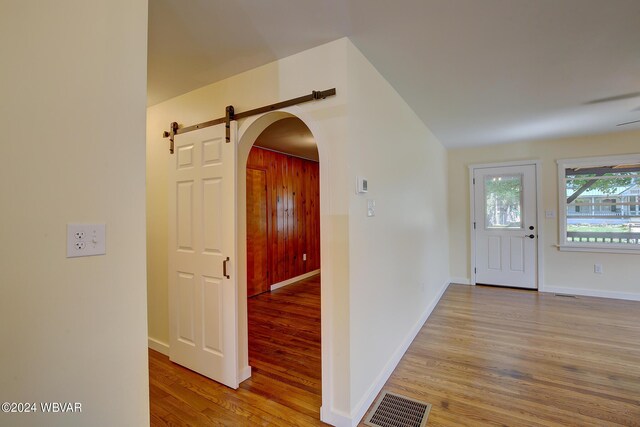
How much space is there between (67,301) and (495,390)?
2579 millimetres

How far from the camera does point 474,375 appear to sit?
2297mm

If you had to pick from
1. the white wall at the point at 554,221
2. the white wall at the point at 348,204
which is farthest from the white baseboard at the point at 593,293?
the white wall at the point at 348,204

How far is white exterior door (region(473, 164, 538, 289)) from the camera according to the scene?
15.3ft

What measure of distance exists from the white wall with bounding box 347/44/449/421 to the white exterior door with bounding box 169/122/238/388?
912 mm

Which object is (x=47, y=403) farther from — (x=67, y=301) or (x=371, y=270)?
(x=371, y=270)

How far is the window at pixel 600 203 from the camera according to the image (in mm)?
4086

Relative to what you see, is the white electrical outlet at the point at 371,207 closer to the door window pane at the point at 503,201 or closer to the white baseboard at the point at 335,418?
the white baseboard at the point at 335,418

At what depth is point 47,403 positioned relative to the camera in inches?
36.4

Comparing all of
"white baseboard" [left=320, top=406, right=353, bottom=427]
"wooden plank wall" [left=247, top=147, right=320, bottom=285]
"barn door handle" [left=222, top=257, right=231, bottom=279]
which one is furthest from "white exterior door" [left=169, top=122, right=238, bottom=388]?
"wooden plank wall" [left=247, top=147, right=320, bottom=285]

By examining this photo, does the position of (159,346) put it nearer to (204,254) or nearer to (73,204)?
(204,254)

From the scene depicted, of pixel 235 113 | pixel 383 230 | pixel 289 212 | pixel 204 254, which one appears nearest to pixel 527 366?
pixel 383 230

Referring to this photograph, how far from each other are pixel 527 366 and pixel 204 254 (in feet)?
9.14

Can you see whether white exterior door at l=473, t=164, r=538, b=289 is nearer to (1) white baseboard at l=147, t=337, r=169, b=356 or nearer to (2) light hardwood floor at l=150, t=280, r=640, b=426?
(2) light hardwood floor at l=150, t=280, r=640, b=426

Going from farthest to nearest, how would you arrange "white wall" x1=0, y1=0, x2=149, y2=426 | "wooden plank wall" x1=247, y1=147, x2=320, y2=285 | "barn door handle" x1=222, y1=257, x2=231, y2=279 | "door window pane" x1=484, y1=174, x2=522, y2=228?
"wooden plank wall" x1=247, y1=147, x2=320, y2=285 → "door window pane" x1=484, y1=174, x2=522, y2=228 → "barn door handle" x1=222, y1=257, x2=231, y2=279 → "white wall" x1=0, y1=0, x2=149, y2=426
